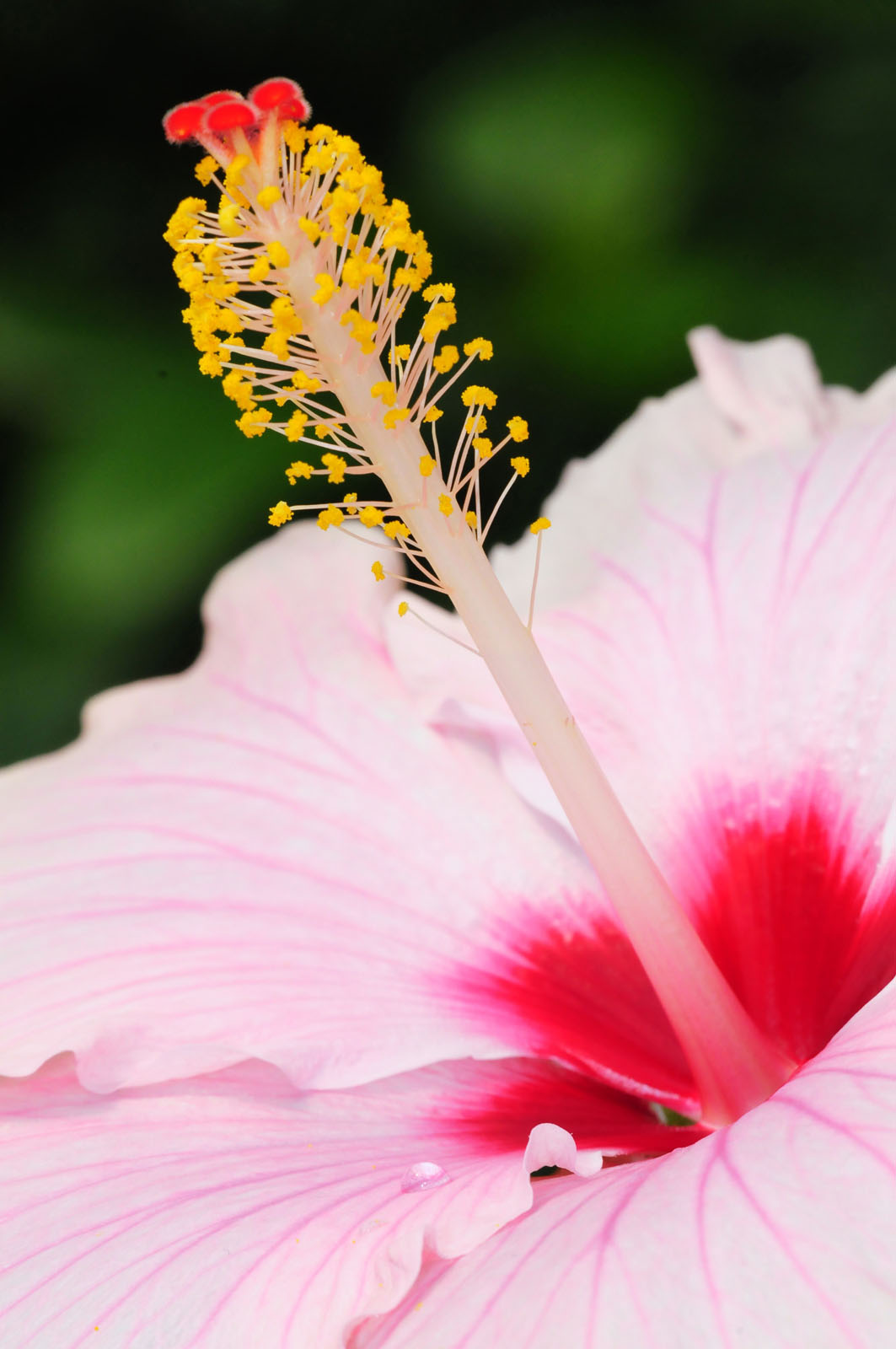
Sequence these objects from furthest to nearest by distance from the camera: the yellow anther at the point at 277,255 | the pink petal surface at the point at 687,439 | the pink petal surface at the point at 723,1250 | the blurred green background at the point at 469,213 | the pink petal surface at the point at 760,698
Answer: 1. the blurred green background at the point at 469,213
2. the pink petal surface at the point at 687,439
3. the pink petal surface at the point at 760,698
4. the yellow anther at the point at 277,255
5. the pink petal surface at the point at 723,1250

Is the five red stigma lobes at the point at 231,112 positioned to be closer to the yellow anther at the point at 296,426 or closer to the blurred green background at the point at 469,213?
the yellow anther at the point at 296,426

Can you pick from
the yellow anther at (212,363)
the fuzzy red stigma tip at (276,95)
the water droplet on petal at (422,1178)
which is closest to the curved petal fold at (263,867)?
the water droplet on petal at (422,1178)

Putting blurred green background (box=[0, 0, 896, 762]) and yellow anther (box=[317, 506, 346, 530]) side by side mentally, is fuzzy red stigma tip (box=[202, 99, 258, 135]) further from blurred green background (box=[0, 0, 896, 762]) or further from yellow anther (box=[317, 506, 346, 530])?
blurred green background (box=[0, 0, 896, 762])

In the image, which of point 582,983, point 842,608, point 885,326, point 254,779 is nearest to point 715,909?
point 582,983

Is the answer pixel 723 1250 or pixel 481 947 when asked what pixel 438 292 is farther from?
pixel 723 1250

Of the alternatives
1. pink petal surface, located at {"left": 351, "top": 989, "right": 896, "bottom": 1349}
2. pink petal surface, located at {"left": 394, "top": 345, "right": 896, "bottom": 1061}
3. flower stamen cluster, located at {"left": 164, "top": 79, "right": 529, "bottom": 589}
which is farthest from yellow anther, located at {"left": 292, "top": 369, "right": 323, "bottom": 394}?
pink petal surface, located at {"left": 351, "top": 989, "right": 896, "bottom": 1349}

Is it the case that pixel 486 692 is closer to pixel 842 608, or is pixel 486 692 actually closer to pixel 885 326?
pixel 842 608
